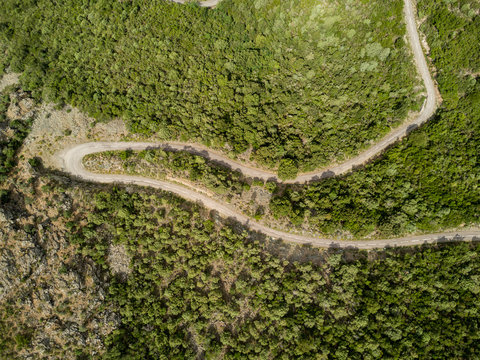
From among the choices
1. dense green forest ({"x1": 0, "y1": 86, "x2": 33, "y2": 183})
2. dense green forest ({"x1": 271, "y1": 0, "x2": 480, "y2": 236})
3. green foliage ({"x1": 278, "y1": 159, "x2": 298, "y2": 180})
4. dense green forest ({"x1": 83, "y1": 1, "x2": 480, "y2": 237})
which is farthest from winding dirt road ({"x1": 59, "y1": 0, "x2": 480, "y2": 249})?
dense green forest ({"x1": 0, "y1": 86, "x2": 33, "y2": 183})

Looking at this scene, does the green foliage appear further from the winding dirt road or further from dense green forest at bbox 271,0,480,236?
dense green forest at bbox 271,0,480,236

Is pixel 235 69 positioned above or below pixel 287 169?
above

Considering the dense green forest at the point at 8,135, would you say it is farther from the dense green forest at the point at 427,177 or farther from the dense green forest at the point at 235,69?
the dense green forest at the point at 427,177

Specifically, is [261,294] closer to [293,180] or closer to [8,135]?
[293,180]

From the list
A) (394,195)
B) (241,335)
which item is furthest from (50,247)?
(394,195)

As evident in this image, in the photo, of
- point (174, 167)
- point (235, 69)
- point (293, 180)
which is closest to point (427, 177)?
point (293, 180)
